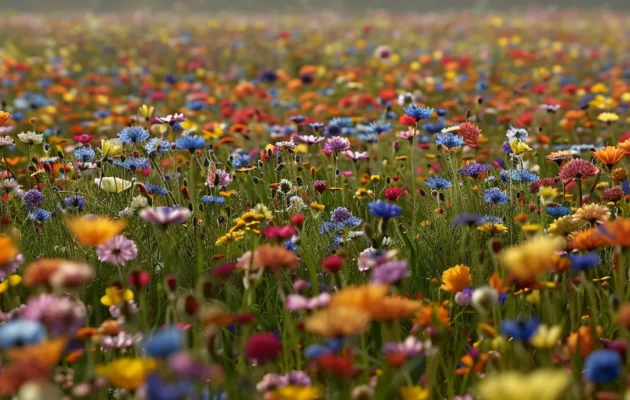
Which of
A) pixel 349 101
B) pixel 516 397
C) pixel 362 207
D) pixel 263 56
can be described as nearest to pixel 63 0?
pixel 263 56

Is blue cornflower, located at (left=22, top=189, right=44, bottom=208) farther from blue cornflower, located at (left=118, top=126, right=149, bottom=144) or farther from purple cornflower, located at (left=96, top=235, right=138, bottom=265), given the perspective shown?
purple cornflower, located at (left=96, top=235, right=138, bottom=265)

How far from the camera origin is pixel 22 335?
1072 mm

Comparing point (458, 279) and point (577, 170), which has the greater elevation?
point (577, 170)

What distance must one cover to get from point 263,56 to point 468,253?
7.16m

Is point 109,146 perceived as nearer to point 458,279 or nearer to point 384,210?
point 384,210

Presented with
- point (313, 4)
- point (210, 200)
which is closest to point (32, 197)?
point (210, 200)

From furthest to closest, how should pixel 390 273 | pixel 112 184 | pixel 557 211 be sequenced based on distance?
1. pixel 112 184
2. pixel 557 211
3. pixel 390 273

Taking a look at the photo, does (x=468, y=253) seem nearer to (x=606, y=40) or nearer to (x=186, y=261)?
(x=186, y=261)

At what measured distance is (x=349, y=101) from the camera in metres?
4.77

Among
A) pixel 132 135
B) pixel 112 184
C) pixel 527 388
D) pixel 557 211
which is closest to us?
pixel 527 388

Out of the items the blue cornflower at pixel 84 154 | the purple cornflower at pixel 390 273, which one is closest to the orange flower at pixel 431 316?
the purple cornflower at pixel 390 273

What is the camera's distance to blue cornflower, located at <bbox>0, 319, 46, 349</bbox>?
41.8 inches

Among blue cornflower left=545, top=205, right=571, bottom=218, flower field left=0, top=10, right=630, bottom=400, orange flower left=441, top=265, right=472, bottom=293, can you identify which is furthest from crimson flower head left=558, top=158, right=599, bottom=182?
orange flower left=441, top=265, right=472, bottom=293

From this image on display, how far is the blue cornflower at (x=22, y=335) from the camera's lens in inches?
41.8
